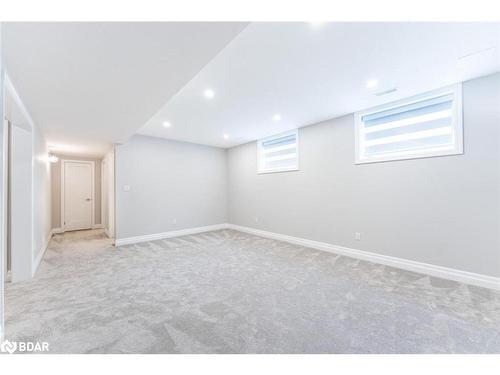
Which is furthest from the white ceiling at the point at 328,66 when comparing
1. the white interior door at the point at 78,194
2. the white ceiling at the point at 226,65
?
the white interior door at the point at 78,194

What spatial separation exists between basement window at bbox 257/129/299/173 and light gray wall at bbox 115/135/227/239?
1.58 m

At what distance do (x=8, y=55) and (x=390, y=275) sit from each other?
475 cm

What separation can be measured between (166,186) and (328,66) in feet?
15.3

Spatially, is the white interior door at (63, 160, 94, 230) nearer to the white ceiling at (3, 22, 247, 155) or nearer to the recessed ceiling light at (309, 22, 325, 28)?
the white ceiling at (3, 22, 247, 155)

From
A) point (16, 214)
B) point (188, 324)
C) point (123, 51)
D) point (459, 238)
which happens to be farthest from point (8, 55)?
point (459, 238)

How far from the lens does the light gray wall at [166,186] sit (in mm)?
4938

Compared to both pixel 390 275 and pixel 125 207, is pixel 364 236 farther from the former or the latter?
pixel 125 207

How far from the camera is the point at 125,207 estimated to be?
4902mm

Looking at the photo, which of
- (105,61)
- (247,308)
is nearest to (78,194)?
(105,61)

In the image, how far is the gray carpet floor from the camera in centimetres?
167

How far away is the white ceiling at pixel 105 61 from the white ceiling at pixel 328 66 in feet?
1.62

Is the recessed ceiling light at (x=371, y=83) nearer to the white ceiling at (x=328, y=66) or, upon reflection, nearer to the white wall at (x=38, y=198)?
the white ceiling at (x=328, y=66)

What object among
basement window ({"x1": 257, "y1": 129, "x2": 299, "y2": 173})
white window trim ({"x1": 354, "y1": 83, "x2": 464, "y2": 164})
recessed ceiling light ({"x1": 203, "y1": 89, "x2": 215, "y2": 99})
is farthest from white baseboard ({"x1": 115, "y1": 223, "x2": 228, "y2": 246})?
white window trim ({"x1": 354, "y1": 83, "x2": 464, "y2": 164})

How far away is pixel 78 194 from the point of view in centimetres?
678
